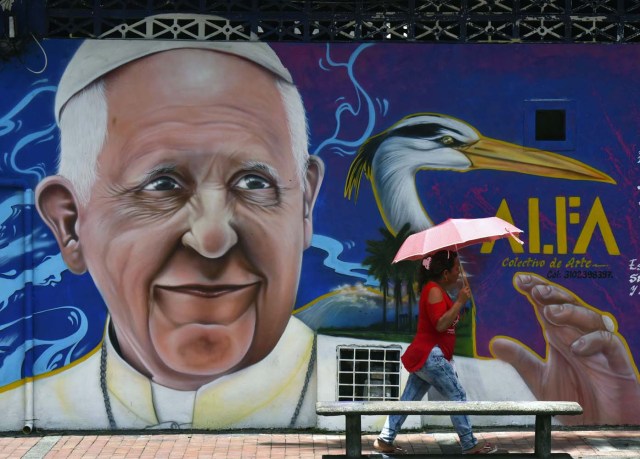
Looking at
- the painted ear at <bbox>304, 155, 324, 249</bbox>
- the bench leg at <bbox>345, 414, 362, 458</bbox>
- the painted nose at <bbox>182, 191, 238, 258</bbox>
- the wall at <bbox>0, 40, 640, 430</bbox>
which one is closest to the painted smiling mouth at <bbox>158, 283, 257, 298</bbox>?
the painted nose at <bbox>182, 191, 238, 258</bbox>

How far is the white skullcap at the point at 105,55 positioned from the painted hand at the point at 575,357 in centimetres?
335

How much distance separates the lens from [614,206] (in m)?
9.80

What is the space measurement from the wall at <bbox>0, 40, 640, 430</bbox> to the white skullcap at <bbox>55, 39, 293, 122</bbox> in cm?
39

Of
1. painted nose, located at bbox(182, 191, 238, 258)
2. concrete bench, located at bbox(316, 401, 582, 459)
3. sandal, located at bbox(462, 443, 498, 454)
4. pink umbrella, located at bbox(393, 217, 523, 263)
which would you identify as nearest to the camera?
concrete bench, located at bbox(316, 401, 582, 459)

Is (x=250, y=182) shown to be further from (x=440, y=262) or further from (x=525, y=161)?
(x=525, y=161)

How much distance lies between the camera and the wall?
973 cm

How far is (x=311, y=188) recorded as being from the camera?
9.80 metres

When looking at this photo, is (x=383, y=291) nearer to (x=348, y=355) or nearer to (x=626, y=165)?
(x=348, y=355)

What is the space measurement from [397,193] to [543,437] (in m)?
2.83

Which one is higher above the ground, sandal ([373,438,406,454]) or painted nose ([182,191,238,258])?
painted nose ([182,191,238,258])

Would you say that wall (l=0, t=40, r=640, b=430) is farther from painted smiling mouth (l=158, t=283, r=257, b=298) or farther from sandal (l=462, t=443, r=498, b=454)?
sandal (l=462, t=443, r=498, b=454)

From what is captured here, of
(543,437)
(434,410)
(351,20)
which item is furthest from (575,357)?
(351,20)

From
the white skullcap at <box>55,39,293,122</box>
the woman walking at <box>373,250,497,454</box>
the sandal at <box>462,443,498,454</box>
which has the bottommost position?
the sandal at <box>462,443,498,454</box>

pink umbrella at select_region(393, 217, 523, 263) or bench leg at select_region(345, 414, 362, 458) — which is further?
pink umbrella at select_region(393, 217, 523, 263)
